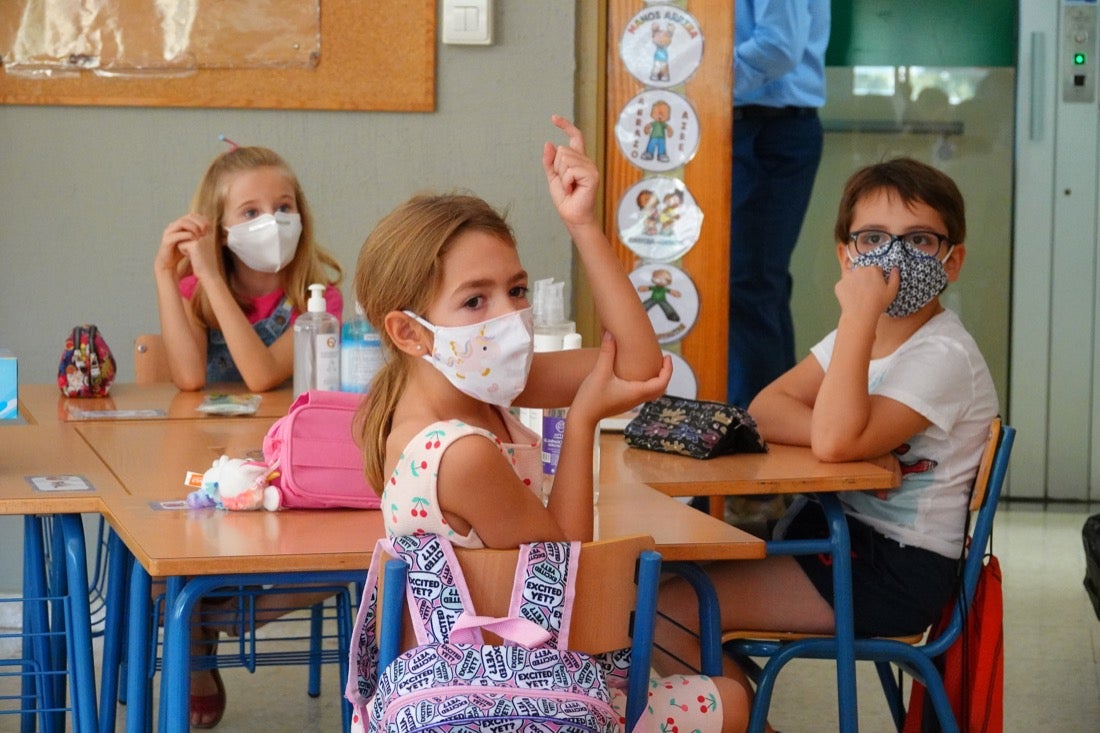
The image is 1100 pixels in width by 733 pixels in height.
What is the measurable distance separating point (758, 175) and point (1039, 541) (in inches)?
56.5

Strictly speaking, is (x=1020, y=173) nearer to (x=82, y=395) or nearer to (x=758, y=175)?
(x=758, y=175)

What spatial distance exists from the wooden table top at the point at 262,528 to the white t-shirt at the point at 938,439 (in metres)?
0.49

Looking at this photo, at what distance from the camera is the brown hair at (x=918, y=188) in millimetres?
2451

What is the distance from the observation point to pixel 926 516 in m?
2.38

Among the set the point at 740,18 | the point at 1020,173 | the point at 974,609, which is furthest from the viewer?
the point at 1020,173

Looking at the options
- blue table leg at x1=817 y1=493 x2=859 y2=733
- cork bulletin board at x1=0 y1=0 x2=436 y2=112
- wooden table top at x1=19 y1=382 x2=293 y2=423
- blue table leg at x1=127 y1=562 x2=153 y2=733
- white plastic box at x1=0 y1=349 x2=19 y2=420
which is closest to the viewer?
Answer: blue table leg at x1=127 y1=562 x2=153 y2=733

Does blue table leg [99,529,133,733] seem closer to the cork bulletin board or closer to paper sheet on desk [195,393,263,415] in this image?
paper sheet on desk [195,393,263,415]

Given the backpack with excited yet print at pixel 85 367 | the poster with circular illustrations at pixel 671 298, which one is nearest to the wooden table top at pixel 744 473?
the backpack with excited yet print at pixel 85 367

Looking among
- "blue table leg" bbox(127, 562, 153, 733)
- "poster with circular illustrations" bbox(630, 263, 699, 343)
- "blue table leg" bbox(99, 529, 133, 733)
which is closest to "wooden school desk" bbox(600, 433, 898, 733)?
"blue table leg" bbox(127, 562, 153, 733)

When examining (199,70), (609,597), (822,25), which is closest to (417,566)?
(609,597)

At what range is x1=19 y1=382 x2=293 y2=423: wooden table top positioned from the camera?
8.89 ft

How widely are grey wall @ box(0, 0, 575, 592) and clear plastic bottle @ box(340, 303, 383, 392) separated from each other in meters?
1.12

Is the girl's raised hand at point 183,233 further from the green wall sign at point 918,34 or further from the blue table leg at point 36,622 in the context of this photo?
the green wall sign at point 918,34

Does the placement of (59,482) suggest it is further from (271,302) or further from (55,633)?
(271,302)
